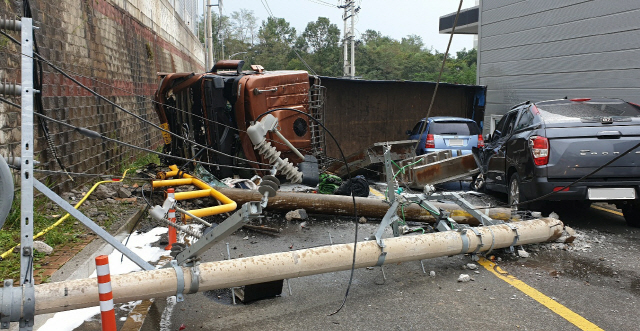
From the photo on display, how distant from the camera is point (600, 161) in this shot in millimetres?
6555

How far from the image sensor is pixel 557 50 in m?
16.2

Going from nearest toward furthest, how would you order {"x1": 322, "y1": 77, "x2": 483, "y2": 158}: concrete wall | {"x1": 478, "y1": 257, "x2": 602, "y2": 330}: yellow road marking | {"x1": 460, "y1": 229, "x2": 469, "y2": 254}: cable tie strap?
{"x1": 478, "y1": 257, "x2": 602, "y2": 330}: yellow road marking
{"x1": 460, "y1": 229, "x2": 469, "y2": 254}: cable tie strap
{"x1": 322, "y1": 77, "x2": 483, "y2": 158}: concrete wall

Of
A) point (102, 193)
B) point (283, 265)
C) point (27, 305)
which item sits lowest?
point (102, 193)

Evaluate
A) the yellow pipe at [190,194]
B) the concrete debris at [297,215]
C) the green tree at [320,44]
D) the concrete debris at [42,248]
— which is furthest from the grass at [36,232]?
the green tree at [320,44]

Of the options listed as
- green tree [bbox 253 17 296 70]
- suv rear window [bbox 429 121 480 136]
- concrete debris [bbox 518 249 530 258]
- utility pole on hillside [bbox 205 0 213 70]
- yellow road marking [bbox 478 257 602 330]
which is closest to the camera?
yellow road marking [bbox 478 257 602 330]

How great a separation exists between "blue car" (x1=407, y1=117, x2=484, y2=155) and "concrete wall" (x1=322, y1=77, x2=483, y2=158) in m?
2.87

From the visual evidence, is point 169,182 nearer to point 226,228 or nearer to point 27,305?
point 226,228

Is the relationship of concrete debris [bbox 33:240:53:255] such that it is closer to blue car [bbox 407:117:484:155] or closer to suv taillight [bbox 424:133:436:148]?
blue car [bbox 407:117:484:155]

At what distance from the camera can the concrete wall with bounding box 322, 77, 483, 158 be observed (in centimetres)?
1466

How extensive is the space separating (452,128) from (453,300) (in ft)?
26.4

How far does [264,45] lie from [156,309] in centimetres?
10321

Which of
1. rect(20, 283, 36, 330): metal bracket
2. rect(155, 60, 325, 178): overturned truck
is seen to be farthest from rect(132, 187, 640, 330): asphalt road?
rect(155, 60, 325, 178): overturned truck

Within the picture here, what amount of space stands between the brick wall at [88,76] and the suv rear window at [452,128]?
261 inches

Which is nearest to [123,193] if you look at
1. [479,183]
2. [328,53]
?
[479,183]
